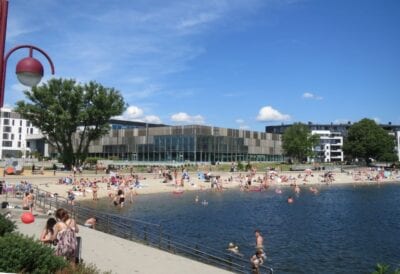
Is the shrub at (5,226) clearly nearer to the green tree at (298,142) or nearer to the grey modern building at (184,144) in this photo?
the grey modern building at (184,144)

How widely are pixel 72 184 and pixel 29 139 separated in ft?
327

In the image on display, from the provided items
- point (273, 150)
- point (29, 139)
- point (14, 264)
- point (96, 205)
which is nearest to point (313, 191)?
point (96, 205)

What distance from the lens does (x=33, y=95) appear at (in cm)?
6725

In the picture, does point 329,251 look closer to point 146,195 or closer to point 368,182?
point 146,195

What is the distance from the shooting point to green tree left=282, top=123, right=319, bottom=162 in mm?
116000

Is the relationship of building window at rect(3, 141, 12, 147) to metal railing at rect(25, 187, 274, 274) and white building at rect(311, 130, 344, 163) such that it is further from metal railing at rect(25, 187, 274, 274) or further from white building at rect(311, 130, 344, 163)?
white building at rect(311, 130, 344, 163)

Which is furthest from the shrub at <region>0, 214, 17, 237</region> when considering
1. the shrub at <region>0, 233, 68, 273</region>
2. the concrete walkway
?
the shrub at <region>0, 233, 68, 273</region>

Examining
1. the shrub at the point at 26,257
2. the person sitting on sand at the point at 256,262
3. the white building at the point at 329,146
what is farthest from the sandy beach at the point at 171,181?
the white building at the point at 329,146

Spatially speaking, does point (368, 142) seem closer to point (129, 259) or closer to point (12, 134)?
point (12, 134)

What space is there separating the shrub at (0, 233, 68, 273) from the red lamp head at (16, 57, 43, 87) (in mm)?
3351

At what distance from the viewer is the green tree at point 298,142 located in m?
116

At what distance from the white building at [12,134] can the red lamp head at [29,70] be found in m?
143

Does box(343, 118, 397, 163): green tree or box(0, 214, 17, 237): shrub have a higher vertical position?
box(343, 118, 397, 163): green tree

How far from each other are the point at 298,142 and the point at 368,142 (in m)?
25.6
